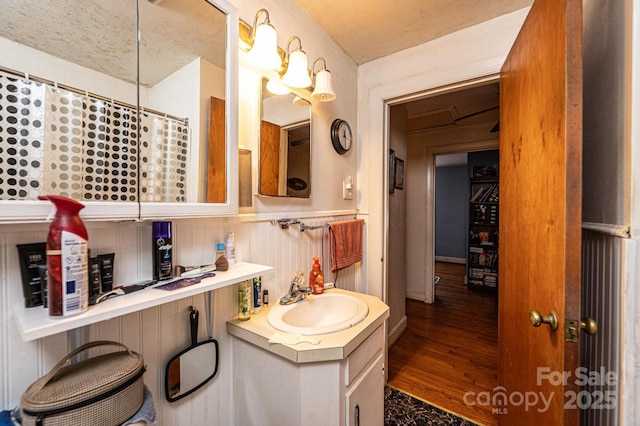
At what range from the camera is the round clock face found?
5.15ft

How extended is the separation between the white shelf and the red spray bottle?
0.07 feet

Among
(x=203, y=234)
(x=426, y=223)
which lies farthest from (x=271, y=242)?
(x=426, y=223)

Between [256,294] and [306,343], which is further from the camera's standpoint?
Result: [256,294]

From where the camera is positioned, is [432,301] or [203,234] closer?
[203,234]

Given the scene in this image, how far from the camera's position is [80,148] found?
0.59 metres

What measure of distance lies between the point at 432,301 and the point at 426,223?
1.05m

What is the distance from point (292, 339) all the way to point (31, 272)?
2.31ft

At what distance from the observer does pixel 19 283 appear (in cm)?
56

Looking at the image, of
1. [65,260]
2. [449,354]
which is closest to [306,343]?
[65,260]

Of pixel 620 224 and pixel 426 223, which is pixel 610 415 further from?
pixel 426 223

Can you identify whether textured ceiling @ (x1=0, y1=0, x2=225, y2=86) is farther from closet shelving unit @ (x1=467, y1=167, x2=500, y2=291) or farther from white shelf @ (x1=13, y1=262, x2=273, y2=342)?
closet shelving unit @ (x1=467, y1=167, x2=500, y2=291)

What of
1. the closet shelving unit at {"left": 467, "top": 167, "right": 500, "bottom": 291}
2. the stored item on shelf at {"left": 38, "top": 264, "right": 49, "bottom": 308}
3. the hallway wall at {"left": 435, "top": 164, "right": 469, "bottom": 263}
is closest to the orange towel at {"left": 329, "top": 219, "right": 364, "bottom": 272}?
the stored item on shelf at {"left": 38, "top": 264, "right": 49, "bottom": 308}

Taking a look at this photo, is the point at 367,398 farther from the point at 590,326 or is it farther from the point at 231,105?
the point at 231,105

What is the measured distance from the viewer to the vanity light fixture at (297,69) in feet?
3.79
